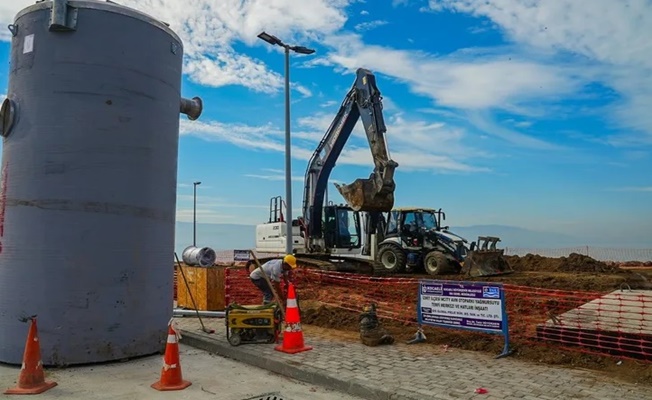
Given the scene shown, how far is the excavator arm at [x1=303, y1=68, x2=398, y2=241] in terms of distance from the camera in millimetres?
17656

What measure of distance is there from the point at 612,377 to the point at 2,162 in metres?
8.63

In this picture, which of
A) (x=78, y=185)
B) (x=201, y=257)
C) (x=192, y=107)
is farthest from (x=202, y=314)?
(x=78, y=185)

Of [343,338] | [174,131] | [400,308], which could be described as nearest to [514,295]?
[400,308]

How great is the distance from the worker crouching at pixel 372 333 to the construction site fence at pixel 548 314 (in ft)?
3.25

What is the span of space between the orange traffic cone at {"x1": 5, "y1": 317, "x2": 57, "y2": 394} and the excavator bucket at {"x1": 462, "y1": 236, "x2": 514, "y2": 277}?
14323mm

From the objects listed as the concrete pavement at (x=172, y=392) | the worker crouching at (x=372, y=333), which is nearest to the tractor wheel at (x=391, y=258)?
the worker crouching at (x=372, y=333)

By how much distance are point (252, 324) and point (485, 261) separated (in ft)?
39.6

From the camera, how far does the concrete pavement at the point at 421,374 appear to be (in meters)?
5.61

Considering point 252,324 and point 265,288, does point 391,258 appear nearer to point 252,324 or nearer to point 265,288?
point 265,288

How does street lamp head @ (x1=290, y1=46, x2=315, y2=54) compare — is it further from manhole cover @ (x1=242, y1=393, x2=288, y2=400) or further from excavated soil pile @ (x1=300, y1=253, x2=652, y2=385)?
manhole cover @ (x1=242, y1=393, x2=288, y2=400)

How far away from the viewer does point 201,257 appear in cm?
1221

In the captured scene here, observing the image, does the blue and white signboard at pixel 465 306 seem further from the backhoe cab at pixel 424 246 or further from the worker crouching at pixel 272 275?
the backhoe cab at pixel 424 246

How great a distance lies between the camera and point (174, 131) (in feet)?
27.6

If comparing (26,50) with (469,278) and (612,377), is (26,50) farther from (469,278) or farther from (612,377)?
(469,278)
